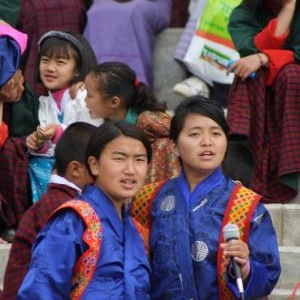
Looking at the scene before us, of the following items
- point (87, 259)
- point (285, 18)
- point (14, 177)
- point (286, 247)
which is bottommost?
point (286, 247)

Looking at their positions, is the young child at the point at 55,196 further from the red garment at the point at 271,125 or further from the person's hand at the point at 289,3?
the person's hand at the point at 289,3

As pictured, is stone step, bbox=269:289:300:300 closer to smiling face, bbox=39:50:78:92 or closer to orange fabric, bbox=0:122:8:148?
orange fabric, bbox=0:122:8:148

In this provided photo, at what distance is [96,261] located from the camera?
487 centimetres

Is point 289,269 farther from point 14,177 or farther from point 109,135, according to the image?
point 14,177

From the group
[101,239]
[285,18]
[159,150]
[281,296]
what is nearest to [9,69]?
[159,150]

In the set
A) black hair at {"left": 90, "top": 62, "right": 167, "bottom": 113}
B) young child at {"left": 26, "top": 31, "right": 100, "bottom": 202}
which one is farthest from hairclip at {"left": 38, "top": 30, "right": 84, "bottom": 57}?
black hair at {"left": 90, "top": 62, "right": 167, "bottom": 113}

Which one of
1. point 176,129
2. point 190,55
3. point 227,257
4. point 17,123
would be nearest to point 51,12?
point 190,55

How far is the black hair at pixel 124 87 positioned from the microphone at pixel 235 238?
1.92m

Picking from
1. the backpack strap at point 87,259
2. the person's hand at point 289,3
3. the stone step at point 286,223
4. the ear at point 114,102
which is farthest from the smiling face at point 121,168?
the person's hand at point 289,3

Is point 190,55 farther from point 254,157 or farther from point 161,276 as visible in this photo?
point 161,276

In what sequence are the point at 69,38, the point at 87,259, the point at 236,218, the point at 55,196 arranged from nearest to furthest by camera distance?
the point at 87,259
the point at 236,218
the point at 55,196
the point at 69,38

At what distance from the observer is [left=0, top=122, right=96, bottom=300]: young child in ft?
17.8

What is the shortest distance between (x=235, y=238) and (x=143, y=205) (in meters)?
0.67

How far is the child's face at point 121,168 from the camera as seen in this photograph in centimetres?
506
